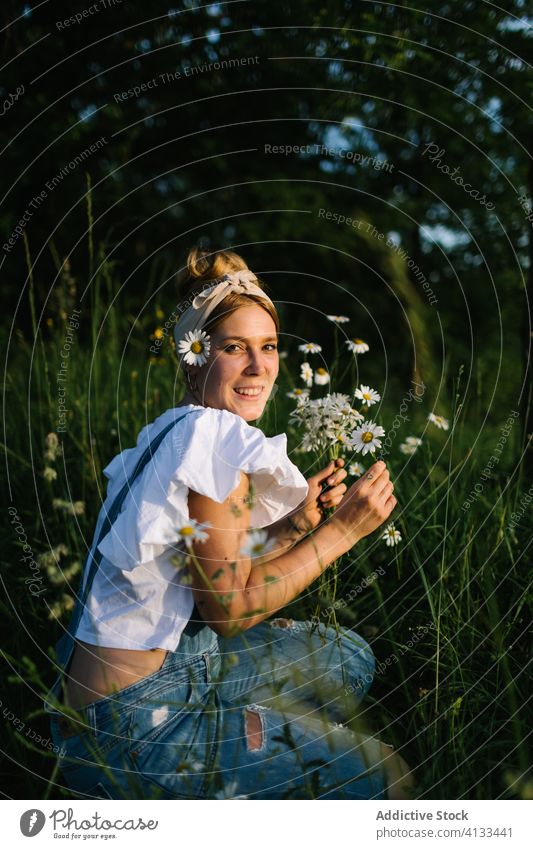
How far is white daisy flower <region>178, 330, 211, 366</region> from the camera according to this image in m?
1.87

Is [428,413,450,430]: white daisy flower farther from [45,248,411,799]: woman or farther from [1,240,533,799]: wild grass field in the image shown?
[45,248,411,799]: woman

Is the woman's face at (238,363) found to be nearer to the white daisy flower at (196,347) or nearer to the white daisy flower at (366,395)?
the white daisy flower at (196,347)

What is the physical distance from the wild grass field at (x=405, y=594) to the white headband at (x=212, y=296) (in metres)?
0.59

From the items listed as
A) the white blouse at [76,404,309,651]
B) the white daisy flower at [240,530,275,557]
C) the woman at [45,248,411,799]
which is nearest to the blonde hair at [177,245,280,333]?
the woman at [45,248,411,799]

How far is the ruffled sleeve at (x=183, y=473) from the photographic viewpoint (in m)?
1.62

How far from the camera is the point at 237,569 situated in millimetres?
1615

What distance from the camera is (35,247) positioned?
6.81 m

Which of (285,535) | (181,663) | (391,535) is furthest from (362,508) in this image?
(181,663)

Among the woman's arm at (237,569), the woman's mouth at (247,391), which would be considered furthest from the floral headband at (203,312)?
the woman's arm at (237,569)

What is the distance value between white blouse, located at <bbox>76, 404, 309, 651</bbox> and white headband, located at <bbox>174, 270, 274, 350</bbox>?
11.5 inches

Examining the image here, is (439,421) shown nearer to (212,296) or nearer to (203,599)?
(212,296)

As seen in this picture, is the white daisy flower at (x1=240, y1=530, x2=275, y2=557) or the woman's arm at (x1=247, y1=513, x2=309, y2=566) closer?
→ the white daisy flower at (x1=240, y1=530, x2=275, y2=557)

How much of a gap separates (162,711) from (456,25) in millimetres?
3046
